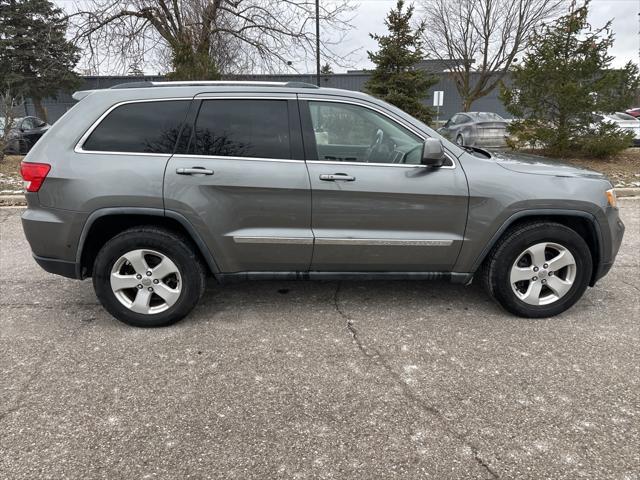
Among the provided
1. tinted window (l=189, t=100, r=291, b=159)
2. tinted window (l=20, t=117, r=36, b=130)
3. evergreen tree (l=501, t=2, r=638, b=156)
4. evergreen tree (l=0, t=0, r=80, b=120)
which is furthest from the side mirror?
evergreen tree (l=0, t=0, r=80, b=120)

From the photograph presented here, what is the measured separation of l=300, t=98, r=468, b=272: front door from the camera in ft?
10.8

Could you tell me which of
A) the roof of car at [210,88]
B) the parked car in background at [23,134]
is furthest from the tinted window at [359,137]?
the parked car in background at [23,134]

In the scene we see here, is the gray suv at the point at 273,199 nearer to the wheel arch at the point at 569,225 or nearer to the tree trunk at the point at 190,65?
the wheel arch at the point at 569,225

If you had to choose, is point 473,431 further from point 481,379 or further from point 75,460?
point 75,460

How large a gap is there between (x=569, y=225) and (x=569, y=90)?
866 centimetres

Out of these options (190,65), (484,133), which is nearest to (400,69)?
(484,133)

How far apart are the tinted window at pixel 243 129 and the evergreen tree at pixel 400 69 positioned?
1078cm

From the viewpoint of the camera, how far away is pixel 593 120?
1114 cm

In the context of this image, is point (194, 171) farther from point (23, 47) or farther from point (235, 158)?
point (23, 47)

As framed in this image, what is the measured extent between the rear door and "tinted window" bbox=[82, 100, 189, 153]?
108mm

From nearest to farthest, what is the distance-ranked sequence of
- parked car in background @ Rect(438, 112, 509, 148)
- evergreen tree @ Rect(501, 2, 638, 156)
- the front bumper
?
the front bumper, evergreen tree @ Rect(501, 2, 638, 156), parked car in background @ Rect(438, 112, 509, 148)

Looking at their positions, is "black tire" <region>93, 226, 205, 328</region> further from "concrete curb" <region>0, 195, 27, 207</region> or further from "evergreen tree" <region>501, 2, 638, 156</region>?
"evergreen tree" <region>501, 2, 638, 156</region>

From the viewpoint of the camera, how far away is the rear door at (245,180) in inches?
127

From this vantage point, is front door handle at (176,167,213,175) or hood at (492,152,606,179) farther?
hood at (492,152,606,179)
